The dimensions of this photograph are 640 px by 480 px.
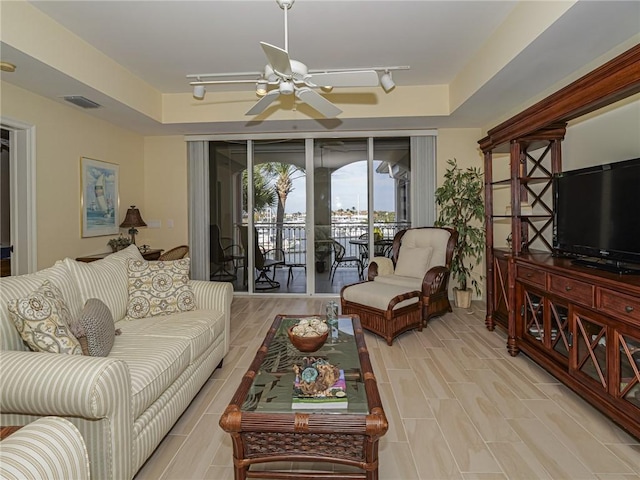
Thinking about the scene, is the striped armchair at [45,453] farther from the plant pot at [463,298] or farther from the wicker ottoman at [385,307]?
the plant pot at [463,298]

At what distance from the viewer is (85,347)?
1871 mm

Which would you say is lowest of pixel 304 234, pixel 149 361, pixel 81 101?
pixel 149 361

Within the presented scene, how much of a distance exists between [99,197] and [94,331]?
331cm

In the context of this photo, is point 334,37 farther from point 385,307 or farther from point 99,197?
point 99,197

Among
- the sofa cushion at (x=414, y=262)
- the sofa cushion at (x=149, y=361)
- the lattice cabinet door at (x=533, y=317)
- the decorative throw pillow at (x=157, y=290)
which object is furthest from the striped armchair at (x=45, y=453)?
the sofa cushion at (x=414, y=262)

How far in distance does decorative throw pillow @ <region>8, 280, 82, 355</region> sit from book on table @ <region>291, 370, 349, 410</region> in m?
1.08

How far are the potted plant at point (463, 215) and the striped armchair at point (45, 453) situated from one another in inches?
172

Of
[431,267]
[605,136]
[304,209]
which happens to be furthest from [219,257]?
[605,136]

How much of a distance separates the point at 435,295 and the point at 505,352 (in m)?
1.01

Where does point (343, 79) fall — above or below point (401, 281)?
above

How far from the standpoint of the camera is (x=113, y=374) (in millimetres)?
1490

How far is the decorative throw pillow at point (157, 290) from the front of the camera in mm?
2771

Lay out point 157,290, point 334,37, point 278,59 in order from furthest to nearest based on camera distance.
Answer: point 334,37 < point 157,290 < point 278,59

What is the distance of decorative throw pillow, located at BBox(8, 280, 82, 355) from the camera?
168 centimetres
